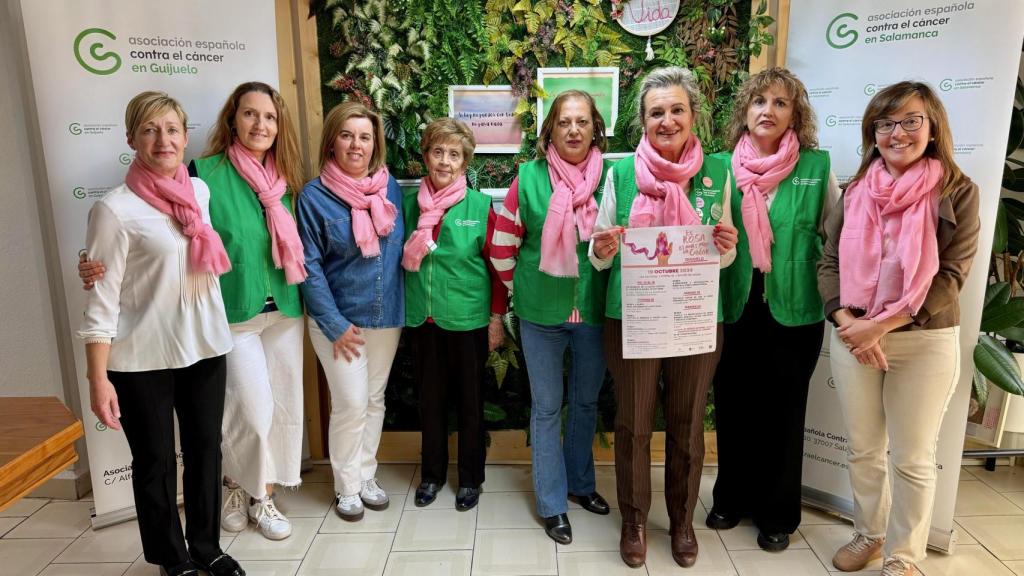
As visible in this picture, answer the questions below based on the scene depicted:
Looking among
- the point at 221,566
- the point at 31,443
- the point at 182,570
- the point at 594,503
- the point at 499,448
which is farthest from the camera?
the point at 499,448

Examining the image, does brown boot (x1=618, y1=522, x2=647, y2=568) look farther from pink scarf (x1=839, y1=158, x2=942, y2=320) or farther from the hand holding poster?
pink scarf (x1=839, y1=158, x2=942, y2=320)

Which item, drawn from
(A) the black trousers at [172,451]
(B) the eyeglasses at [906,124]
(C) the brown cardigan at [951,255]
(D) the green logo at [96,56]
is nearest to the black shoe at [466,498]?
(A) the black trousers at [172,451]

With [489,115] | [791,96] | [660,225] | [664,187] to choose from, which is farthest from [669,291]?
[489,115]

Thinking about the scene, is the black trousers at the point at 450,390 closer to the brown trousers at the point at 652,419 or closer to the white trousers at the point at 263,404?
the white trousers at the point at 263,404

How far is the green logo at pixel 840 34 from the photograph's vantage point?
2.54 metres

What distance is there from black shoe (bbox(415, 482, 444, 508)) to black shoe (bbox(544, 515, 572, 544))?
556 millimetres

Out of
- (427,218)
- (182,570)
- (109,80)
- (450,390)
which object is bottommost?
(182,570)

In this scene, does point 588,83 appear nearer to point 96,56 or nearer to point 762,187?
point 762,187

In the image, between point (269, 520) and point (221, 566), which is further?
point (269, 520)

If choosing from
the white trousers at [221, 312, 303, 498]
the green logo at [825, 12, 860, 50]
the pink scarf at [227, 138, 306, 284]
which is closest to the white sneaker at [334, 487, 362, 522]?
the white trousers at [221, 312, 303, 498]

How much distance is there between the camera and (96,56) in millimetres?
2430

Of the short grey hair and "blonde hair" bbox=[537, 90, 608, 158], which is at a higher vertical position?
the short grey hair

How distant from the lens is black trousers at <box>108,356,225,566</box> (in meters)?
2.00

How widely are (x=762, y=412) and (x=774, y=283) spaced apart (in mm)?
529
